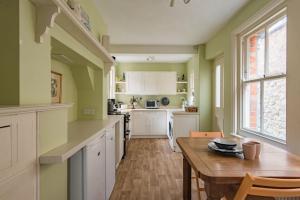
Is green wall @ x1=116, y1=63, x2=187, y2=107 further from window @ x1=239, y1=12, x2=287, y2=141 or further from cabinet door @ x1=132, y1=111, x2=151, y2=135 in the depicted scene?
window @ x1=239, y1=12, x2=287, y2=141

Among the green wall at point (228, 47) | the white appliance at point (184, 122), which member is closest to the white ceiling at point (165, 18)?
the green wall at point (228, 47)

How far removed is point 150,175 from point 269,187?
8.24 feet

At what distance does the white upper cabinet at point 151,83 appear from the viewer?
6.66 m

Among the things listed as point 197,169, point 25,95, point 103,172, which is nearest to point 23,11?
point 25,95

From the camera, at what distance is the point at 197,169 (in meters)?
1.26

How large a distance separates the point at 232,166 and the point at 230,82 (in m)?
2.29

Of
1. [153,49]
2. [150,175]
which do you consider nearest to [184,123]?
[150,175]

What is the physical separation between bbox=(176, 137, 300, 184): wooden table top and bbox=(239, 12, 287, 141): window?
2.78 feet

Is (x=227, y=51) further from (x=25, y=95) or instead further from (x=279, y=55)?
(x=25, y=95)

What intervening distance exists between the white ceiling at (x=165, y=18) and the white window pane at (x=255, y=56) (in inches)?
19.1

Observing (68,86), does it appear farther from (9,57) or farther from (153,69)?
(153,69)

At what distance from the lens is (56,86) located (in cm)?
253

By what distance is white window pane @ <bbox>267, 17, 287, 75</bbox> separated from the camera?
2.23m

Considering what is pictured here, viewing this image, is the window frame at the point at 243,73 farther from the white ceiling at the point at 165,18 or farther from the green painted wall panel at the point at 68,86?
the green painted wall panel at the point at 68,86
